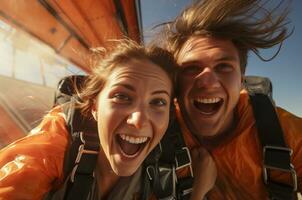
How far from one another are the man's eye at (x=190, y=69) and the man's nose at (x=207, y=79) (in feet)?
0.18

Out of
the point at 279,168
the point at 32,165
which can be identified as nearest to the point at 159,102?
the point at 32,165

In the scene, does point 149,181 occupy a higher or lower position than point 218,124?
lower

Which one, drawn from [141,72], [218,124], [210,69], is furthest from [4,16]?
[218,124]

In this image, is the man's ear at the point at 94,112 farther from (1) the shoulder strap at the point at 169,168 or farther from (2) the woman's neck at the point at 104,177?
(1) the shoulder strap at the point at 169,168

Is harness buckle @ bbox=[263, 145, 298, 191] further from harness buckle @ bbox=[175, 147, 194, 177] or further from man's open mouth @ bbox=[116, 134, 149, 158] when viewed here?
man's open mouth @ bbox=[116, 134, 149, 158]

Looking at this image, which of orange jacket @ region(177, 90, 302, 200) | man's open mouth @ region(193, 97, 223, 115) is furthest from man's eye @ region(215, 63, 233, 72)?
orange jacket @ region(177, 90, 302, 200)

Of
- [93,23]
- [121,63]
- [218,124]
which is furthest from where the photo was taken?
[93,23]

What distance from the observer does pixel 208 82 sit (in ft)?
4.01

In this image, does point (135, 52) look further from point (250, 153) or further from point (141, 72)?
point (250, 153)

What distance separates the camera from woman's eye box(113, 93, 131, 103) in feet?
3.30

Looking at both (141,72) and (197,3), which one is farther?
(197,3)

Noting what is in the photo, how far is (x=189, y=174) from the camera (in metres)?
1.23

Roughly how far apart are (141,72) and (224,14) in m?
0.72

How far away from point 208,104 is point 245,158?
357 millimetres
